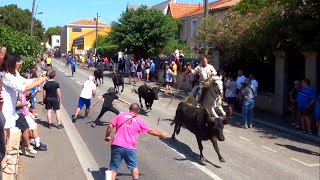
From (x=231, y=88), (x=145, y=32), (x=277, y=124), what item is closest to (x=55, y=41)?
(x=145, y=32)

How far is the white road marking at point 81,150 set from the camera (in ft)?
29.7

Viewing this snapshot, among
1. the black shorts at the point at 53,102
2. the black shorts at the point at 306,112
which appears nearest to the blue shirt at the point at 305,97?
the black shorts at the point at 306,112

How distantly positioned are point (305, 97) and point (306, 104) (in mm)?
221

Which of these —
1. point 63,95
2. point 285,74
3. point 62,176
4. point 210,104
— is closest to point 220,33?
point 285,74

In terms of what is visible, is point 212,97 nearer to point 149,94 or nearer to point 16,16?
point 149,94

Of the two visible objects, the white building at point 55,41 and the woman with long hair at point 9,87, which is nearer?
the woman with long hair at point 9,87

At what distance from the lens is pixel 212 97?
12336 mm

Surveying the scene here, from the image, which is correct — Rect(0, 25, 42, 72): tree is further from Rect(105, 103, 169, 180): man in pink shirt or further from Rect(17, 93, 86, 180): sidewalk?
Rect(105, 103, 169, 180): man in pink shirt

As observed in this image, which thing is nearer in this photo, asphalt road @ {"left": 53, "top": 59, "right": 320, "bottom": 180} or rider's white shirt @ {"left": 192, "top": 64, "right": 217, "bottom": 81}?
asphalt road @ {"left": 53, "top": 59, "right": 320, "bottom": 180}

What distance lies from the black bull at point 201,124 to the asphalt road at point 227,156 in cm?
53

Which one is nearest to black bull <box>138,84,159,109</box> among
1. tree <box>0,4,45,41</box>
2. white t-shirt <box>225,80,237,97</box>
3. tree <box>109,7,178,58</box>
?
white t-shirt <box>225,80,237,97</box>

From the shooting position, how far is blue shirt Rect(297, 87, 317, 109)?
14195 millimetres

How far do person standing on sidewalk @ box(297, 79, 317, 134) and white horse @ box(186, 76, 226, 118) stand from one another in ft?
10.8

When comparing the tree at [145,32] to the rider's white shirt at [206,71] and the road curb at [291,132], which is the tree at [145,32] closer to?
the road curb at [291,132]
